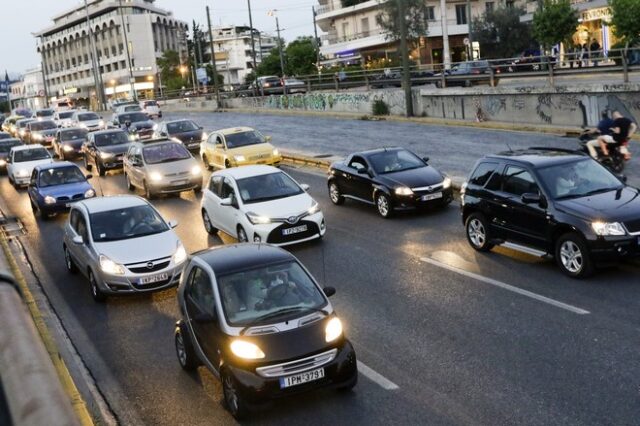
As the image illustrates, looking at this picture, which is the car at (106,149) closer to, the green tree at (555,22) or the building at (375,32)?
the green tree at (555,22)

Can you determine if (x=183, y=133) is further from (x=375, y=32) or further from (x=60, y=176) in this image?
(x=375, y=32)

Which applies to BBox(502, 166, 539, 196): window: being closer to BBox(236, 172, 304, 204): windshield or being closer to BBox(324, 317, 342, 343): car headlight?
BBox(236, 172, 304, 204): windshield

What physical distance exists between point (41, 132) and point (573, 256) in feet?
124

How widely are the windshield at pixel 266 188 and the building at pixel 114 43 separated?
123 metres

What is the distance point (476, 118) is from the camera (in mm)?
33875

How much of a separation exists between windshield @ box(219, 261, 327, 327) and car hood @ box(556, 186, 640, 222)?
17.0 feet

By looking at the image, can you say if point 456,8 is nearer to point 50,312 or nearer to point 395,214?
point 395,214

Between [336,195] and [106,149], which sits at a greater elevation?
[106,149]

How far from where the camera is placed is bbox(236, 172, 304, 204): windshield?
1602cm

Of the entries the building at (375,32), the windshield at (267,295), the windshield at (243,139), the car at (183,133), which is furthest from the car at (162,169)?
the building at (375,32)

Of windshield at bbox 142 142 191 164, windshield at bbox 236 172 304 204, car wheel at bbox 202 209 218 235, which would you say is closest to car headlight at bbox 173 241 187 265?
windshield at bbox 236 172 304 204

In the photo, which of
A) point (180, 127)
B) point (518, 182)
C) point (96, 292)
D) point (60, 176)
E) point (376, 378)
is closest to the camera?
point (376, 378)

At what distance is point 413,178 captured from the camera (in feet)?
57.1

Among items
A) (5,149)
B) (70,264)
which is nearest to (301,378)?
(70,264)
